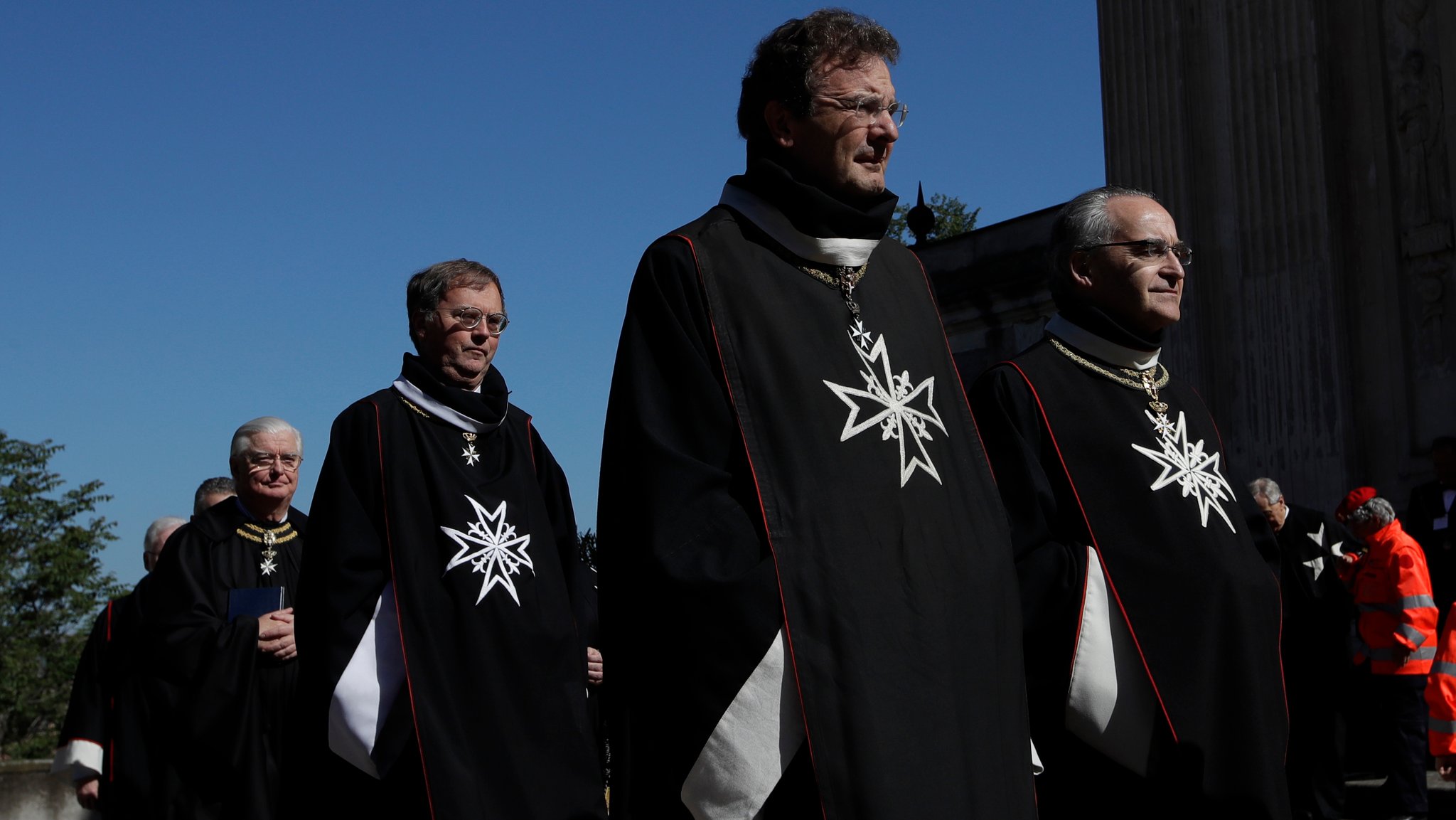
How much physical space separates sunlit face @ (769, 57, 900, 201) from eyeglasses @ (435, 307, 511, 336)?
7.77 feet

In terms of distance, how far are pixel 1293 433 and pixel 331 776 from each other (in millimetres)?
10389


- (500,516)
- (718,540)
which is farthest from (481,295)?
(718,540)

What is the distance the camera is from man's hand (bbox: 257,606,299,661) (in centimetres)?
647

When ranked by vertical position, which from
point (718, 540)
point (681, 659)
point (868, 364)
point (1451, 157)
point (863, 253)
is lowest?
point (681, 659)

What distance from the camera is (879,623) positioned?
294cm

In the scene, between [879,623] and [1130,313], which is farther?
[1130,313]

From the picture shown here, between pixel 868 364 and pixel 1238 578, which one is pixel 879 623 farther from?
pixel 1238 578

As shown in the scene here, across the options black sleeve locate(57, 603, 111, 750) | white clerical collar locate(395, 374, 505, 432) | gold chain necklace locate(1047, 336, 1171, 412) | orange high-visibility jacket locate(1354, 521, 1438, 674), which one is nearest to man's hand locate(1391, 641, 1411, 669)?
orange high-visibility jacket locate(1354, 521, 1438, 674)

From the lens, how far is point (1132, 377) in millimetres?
4422

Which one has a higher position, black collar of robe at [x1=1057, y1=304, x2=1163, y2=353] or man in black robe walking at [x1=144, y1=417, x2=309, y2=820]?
black collar of robe at [x1=1057, y1=304, x2=1163, y2=353]

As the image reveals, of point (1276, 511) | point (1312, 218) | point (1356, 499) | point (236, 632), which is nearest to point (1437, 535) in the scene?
point (1356, 499)

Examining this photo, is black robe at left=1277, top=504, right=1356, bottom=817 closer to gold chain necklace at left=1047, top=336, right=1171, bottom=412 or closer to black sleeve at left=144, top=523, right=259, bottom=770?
gold chain necklace at left=1047, top=336, right=1171, bottom=412

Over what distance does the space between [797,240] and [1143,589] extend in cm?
141

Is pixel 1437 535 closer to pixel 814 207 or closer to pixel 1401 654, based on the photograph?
pixel 1401 654
